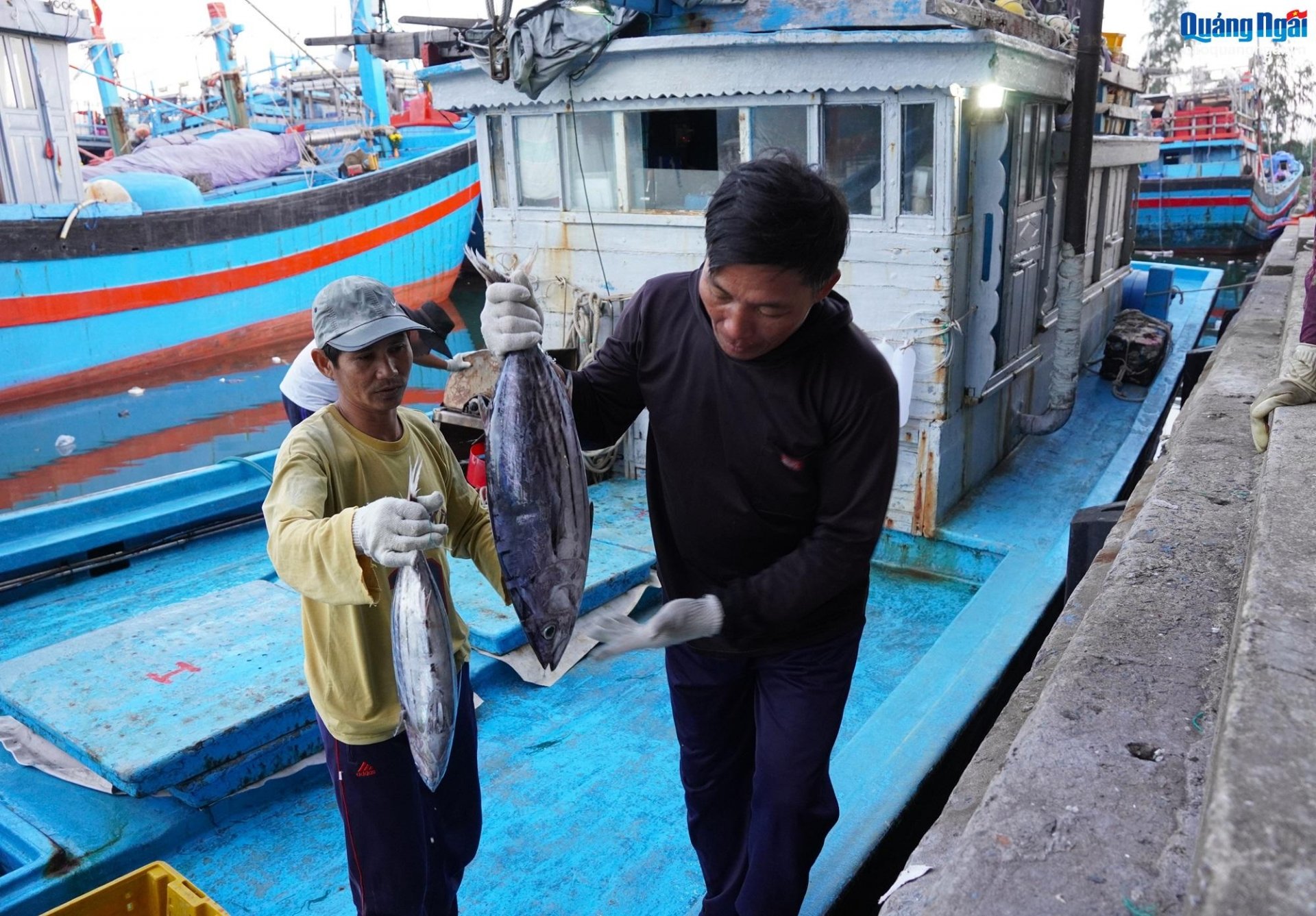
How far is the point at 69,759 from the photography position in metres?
3.43

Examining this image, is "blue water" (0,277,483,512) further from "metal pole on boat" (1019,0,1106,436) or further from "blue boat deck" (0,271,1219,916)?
"metal pole on boat" (1019,0,1106,436)

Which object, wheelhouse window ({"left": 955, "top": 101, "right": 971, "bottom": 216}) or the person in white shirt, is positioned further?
wheelhouse window ({"left": 955, "top": 101, "right": 971, "bottom": 216})

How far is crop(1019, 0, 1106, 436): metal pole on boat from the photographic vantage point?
22.0ft

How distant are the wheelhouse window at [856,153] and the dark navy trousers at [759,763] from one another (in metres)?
3.64

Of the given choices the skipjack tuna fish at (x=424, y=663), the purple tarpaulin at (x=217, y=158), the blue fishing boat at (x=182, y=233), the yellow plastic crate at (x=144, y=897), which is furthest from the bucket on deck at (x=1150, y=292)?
the purple tarpaulin at (x=217, y=158)

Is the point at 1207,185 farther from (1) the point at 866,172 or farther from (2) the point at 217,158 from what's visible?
(2) the point at 217,158

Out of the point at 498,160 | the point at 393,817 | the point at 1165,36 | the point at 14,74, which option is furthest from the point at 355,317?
the point at 1165,36

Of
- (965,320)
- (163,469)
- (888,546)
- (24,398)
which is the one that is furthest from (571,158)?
(24,398)

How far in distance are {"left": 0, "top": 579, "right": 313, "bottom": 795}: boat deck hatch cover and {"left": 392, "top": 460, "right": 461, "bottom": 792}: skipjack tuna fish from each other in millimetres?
1544

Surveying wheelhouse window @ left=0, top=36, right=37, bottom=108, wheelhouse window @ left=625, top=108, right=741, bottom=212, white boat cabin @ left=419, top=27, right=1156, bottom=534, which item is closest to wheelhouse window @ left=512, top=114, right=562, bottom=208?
white boat cabin @ left=419, top=27, right=1156, bottom=534

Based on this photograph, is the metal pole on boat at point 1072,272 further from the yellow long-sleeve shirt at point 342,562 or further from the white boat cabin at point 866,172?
the yellow long-sleeve shirt at point 342,562

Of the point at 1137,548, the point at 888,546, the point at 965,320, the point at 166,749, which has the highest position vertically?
the point at 965,320

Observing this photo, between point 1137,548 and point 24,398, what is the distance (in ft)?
54.4

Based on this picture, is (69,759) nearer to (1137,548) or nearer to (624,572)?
(624,572)
